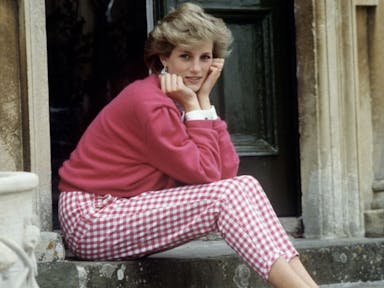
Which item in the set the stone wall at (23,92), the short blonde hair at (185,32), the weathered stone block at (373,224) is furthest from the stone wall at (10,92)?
the weathered stone block at (373,224)

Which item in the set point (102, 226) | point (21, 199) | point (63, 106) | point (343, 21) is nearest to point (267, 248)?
point (102, 226)

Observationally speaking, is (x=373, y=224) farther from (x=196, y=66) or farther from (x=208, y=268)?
(x=196, y=66)

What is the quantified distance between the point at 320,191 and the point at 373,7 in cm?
100

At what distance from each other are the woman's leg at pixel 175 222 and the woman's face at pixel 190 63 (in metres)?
0.52

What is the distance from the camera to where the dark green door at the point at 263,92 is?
5750 millimetres

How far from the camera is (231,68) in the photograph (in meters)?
5.75

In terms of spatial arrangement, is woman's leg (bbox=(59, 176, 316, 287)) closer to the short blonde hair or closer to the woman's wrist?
the woman's wrist

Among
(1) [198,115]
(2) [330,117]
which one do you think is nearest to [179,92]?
(1) [198,115]

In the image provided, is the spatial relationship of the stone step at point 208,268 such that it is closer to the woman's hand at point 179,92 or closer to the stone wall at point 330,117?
the stone wall at point 330,117

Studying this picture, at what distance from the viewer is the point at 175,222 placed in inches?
169

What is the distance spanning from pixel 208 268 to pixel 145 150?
2.13 feet

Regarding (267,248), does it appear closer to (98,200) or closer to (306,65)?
(98,200)

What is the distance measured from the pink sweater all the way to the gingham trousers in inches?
2.4

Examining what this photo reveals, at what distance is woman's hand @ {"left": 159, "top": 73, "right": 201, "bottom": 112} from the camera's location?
4.44 m
